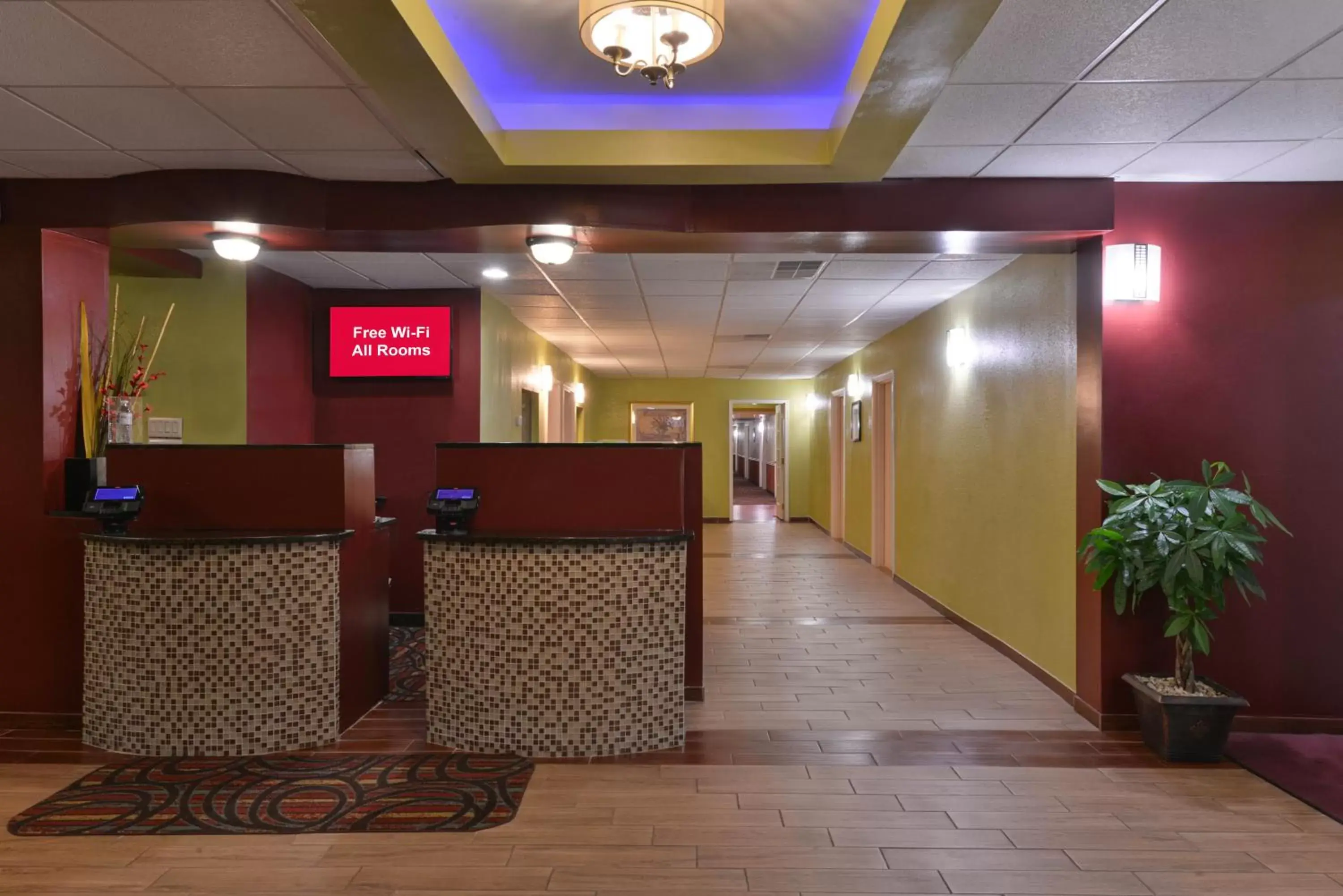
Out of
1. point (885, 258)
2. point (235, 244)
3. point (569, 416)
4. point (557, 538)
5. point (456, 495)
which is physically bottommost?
point (557, 538)

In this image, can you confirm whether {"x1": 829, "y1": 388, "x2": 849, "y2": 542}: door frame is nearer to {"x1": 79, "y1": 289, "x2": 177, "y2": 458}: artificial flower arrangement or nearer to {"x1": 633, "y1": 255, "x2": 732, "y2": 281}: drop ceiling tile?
{"x1": 633, "y1": 255, "x2": 732, "y2": 281}: drop ceiling tile

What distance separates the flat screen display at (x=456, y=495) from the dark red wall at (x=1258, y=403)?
3.20 meters

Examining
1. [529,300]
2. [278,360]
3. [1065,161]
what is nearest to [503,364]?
[529,300]

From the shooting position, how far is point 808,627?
20.6ft

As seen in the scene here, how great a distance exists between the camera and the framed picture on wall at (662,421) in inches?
573

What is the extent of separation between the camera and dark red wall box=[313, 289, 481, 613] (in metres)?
6.43

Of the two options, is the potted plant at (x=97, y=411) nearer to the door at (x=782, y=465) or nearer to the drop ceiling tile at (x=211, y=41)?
the drop ceiling tile at (x=211, y=41)

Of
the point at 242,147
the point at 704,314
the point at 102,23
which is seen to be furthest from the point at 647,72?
the point at 704,314

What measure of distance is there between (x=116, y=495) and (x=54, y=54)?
192cm

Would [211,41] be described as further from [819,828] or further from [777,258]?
[819,828]

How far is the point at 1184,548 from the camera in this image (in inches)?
137

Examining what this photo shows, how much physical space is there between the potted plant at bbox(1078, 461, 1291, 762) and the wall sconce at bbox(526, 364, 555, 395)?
19.3 feet

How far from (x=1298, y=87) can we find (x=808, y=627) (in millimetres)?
4511

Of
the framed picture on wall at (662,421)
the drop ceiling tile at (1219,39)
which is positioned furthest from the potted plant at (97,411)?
the framed picture on wall at (662,421)
